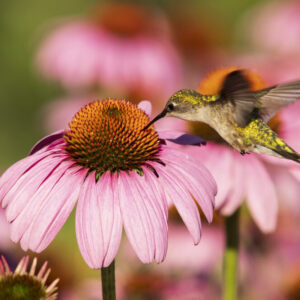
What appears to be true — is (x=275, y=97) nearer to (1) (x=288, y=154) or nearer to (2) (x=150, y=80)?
(1) (x=288, y=154)

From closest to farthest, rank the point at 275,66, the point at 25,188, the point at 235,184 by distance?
the point at 25,188
the point at 235,184
the point at 275,66

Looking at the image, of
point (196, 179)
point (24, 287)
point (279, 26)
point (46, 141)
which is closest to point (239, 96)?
point (196, 179)

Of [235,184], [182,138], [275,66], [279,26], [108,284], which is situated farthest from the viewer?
[279,26]

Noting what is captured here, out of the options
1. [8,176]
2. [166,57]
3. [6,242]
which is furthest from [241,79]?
[166,57]

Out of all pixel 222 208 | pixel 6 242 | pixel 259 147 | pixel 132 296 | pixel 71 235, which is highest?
pixel 259 147

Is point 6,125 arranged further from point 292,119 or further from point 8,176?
point 8,176

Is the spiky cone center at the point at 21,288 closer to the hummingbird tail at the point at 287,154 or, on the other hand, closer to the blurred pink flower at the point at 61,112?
the hummingbird tail at the point at 287,154

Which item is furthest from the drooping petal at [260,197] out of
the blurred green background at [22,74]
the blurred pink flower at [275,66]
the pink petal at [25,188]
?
the blurred green background at [22,74]
